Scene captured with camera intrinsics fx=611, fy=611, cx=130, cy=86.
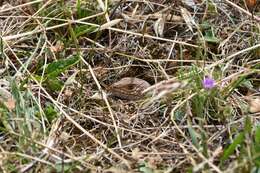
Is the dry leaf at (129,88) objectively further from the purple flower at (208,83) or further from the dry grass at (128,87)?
the purple flower at (208,83)

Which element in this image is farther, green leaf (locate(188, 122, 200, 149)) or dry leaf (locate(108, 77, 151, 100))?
dry leaf (locate(108, 77, 151, 100))

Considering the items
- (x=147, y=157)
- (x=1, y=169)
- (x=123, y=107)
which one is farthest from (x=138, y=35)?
(x=1, y=169)

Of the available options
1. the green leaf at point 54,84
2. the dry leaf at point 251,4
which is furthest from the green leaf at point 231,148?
the dry leaf at point 251,4

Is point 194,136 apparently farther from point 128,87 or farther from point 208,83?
point 128,87

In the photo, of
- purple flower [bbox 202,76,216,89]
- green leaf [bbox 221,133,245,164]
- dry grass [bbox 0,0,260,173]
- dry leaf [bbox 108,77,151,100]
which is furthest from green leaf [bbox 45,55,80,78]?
green leaf [bbox 221,133,245,164]

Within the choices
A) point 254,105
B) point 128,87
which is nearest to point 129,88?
point 128,87

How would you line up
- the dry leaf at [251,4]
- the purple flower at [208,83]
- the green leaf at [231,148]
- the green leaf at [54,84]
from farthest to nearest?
the dry leaf at [251,4] → the green leaf at [54,84] → the purple flower at [208,83] → the green leaf at [231,148]

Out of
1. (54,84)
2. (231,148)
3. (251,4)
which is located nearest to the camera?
(231,148)

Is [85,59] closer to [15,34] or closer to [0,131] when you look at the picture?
[15,34]

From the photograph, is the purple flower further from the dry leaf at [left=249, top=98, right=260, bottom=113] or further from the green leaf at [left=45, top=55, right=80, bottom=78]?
the green leaf at [left=45, top=55, right=80, bottom=78]
